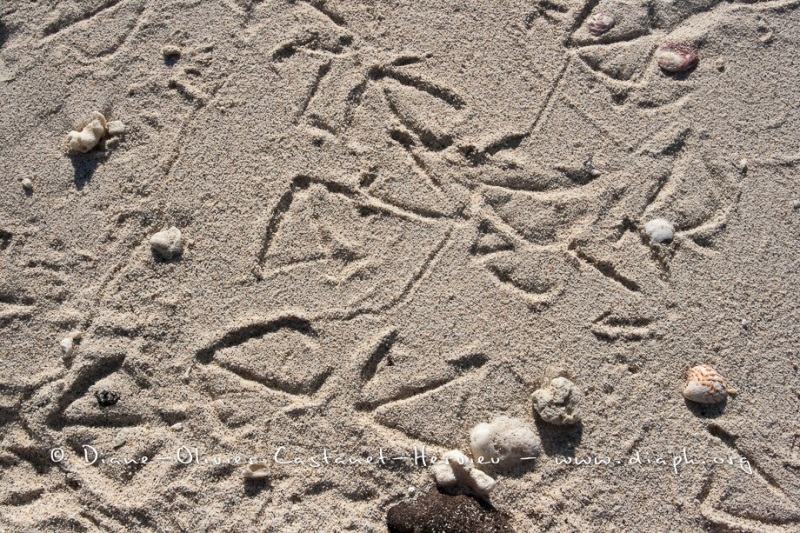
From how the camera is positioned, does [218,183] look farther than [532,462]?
Yes

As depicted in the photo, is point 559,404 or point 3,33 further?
point 3,33

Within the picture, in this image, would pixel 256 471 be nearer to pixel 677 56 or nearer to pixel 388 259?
pixel 388 259

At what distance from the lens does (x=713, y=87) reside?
7.82ft

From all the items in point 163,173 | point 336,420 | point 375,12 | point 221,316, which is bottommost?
point 336,420

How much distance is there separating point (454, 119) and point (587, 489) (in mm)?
1357

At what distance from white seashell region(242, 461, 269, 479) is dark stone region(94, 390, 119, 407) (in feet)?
1.65

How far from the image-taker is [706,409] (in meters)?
2.08

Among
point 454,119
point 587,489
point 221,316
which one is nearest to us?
point 587,489

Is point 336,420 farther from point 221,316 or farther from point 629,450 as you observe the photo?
point 629,450

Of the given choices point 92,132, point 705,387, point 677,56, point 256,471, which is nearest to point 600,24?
point 677,56

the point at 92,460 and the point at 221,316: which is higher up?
the point at 221,316

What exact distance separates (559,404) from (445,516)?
1.66 feet

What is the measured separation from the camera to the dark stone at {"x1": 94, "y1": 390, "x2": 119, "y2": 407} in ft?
6.88

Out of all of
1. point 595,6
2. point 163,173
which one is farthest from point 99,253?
point 595,6
